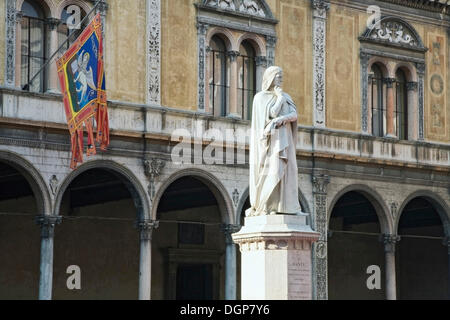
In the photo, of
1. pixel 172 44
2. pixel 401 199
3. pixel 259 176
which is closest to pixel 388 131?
pixel 401 199

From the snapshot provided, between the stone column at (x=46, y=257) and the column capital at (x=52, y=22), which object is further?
the column capital at (x=52, y=22)

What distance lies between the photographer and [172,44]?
26719mm

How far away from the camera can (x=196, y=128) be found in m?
26.7

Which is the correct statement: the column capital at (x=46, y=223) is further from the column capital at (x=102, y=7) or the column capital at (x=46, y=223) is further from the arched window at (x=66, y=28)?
the column capital at (x=102, y=7)

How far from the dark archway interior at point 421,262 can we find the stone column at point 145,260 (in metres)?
10.8

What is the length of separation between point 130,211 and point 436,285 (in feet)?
34.5

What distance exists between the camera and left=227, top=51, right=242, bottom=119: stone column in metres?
27.7

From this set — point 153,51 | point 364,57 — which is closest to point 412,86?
point 364,57

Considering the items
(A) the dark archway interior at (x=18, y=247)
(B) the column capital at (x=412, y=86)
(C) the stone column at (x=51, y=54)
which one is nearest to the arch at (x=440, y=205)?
(B) the column capital at (x=412, y=86)

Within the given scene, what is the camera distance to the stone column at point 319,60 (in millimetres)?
29266

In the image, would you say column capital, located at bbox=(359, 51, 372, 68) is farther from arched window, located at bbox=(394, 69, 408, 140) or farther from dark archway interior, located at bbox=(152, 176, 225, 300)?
dark archway interior, located at bbox=(152, 176, 225, 300)

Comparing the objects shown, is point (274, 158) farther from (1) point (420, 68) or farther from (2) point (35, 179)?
(1) point (420, 68)
